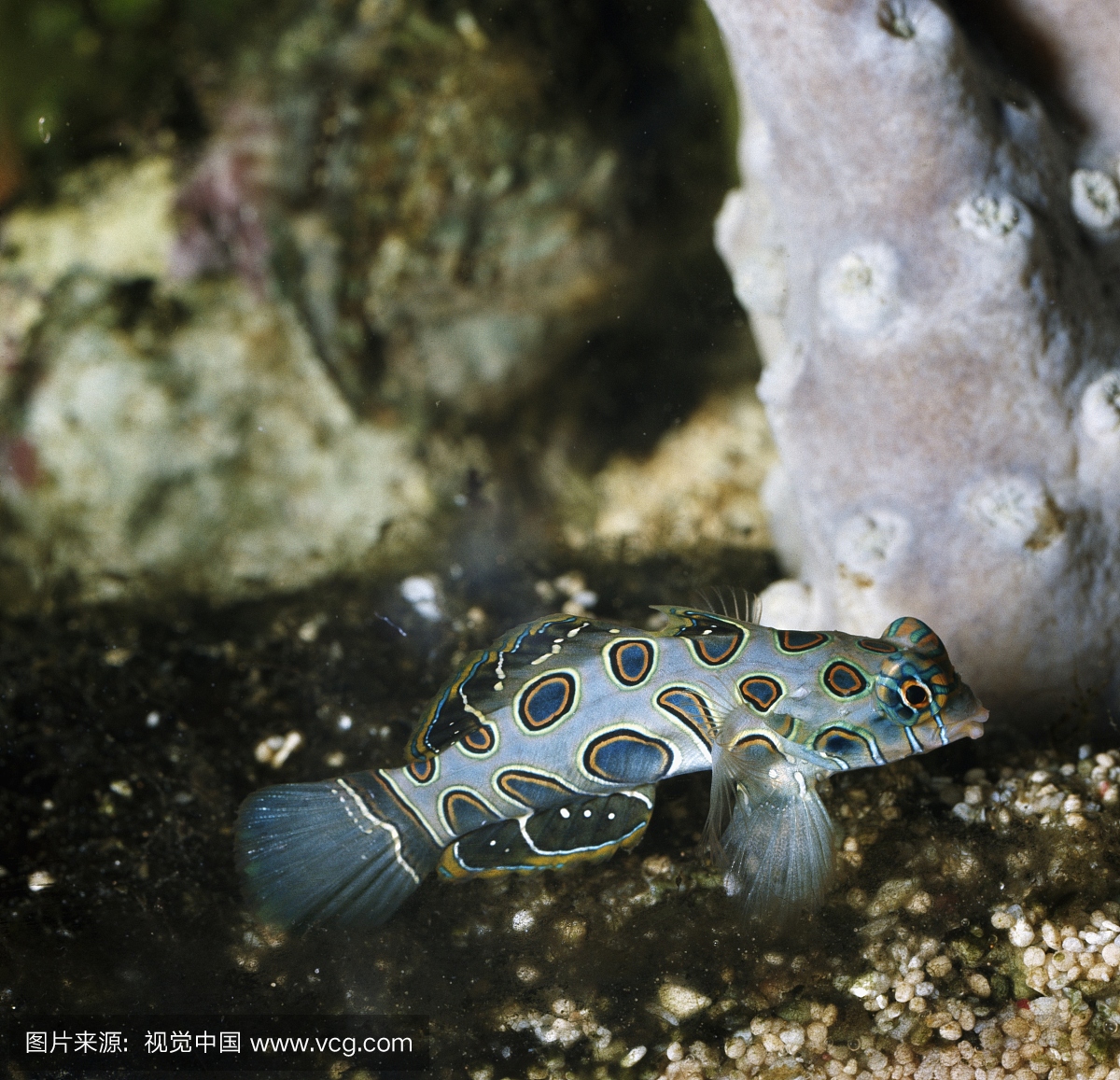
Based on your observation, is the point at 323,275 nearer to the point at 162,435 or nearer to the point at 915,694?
the point at 162,435

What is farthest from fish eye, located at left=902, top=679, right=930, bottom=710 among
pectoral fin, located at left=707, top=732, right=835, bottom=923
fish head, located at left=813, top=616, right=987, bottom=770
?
pectoral fin, located at left=707, top=732, right=835, bottom=923

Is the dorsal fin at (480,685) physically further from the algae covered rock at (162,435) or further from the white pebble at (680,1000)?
the algae covered rock at (162,435)

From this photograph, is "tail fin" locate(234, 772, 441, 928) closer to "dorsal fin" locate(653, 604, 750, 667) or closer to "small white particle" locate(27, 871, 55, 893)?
"small white particle" locate(27, 871, 55, 893)

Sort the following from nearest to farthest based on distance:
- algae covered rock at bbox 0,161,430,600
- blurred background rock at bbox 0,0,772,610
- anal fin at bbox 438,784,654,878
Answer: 1. anal fin at bbox 438,784,654,878
2. blurred background rock at bbox 0,0,772,610
3. algae covered rock at bbox 0,161,430,600

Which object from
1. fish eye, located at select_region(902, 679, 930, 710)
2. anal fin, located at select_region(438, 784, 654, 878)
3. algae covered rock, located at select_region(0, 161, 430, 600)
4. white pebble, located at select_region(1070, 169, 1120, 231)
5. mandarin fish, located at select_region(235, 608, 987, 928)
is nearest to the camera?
fish eye, located at select_region(902, 679, 930, 710)

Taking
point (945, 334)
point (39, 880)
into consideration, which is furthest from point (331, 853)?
point (945, 334)

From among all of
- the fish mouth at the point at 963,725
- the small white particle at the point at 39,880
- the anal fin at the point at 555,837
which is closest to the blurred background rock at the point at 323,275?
the small white particle at the point at 39,880
